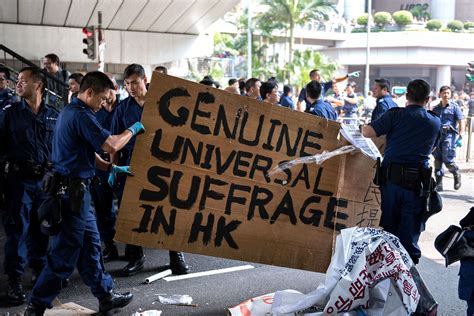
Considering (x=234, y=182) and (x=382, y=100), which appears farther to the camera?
(x=382, y=100)

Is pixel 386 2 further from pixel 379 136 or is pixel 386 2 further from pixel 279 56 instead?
pixel 379 136

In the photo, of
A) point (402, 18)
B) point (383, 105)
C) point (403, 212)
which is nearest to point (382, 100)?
point (383, 105)

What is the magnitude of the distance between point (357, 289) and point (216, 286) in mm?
1942

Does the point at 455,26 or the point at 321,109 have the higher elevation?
the point at 455,26

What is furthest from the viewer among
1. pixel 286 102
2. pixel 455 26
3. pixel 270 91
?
pixel 455 26

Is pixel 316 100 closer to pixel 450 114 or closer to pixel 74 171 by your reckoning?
pixel 74 171

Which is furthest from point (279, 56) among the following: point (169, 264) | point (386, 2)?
point (169, 264)

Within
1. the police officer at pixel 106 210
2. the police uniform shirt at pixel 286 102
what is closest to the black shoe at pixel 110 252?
the police officer at pixel 106 210

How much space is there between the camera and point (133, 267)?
6.01 m

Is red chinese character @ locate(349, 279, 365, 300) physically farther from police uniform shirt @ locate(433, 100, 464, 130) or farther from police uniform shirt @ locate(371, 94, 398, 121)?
police uniform shirt @ locate(433, 100, 464, 130)

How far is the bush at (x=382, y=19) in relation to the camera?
51.4 m

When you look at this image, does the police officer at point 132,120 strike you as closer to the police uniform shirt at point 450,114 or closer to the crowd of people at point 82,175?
the crowd of people at point 82,175

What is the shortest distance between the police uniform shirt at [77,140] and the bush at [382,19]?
5017cm

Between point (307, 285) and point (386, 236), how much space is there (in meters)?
1.58
